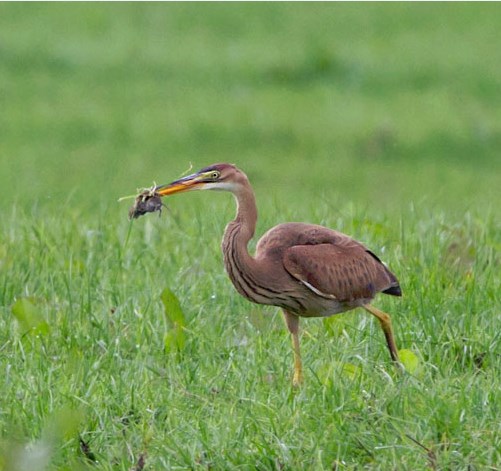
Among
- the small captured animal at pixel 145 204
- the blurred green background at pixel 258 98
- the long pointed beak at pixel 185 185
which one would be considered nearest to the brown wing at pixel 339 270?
the long pointed beak at pixel 185 185

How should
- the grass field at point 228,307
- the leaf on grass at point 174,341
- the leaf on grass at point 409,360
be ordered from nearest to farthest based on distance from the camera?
1. the grass field at point 228,307
2. the leaf on grass at point 409,360
3. the leaf on grass at point 174,341

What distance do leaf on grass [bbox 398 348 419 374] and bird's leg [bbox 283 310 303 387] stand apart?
0.35 meters

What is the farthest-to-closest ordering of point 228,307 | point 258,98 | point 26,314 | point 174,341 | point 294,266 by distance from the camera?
point 258,98 < point 228,307 < point 26,314 < point 174,341 < point 294,266

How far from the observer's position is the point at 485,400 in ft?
13.4

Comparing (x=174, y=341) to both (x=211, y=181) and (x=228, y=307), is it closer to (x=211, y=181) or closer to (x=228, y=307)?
(x=228, y=307)

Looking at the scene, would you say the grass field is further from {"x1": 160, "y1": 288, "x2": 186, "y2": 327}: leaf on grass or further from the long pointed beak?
the long pointed beak

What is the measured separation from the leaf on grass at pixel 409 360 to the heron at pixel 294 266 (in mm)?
31

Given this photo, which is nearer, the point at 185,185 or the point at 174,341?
the point at 185,185

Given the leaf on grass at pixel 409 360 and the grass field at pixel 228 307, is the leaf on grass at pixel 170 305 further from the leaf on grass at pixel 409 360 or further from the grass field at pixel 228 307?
the leaf on grass at pixel 409 360

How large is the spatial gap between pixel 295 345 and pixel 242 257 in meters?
0.36

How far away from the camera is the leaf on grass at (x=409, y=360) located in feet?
14.7

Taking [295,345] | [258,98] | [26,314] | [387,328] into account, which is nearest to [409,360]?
[387,328]

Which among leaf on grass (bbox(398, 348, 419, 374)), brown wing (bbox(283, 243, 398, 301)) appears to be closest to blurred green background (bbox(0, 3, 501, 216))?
brown wing (bbox(283, 243, 398, 301))

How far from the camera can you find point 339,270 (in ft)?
15.4
